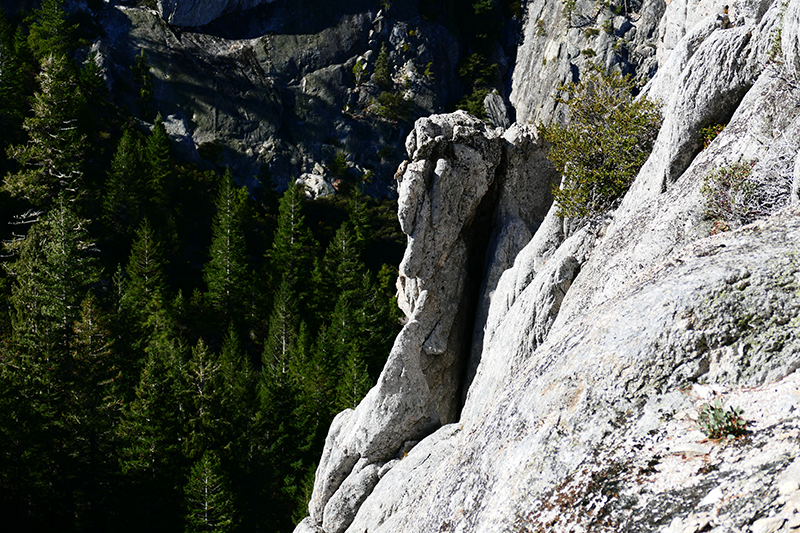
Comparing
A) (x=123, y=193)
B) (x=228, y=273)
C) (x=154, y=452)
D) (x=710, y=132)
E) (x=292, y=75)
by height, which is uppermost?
(x=292, y=75)

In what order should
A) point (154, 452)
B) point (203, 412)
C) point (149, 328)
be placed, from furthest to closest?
point (149, 328), point (203, 412), point (154, 452)

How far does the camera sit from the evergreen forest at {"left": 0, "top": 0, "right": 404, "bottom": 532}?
32.6m

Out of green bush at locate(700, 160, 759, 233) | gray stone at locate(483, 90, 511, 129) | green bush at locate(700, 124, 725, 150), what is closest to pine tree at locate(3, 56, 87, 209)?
green bush at locate(700, 124, 725, 150)

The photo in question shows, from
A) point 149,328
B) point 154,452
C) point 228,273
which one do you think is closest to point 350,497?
point 154,452

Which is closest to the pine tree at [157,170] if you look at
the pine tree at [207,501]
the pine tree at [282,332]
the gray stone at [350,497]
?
the pine tree at [282,332]

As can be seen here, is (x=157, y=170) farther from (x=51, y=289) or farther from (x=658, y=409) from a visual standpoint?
(x=658, y=409)

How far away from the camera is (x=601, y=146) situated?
641 inches

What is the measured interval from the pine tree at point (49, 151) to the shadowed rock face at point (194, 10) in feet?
131

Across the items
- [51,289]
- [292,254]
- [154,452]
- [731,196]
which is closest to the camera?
[731,196]

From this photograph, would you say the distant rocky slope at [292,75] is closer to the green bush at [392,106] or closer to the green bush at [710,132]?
the green bush at [392,106]

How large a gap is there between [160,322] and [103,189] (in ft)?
72.3

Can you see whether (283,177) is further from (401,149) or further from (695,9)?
(695,9)

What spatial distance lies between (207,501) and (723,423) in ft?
98.4

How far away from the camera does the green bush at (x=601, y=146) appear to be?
1567cm
